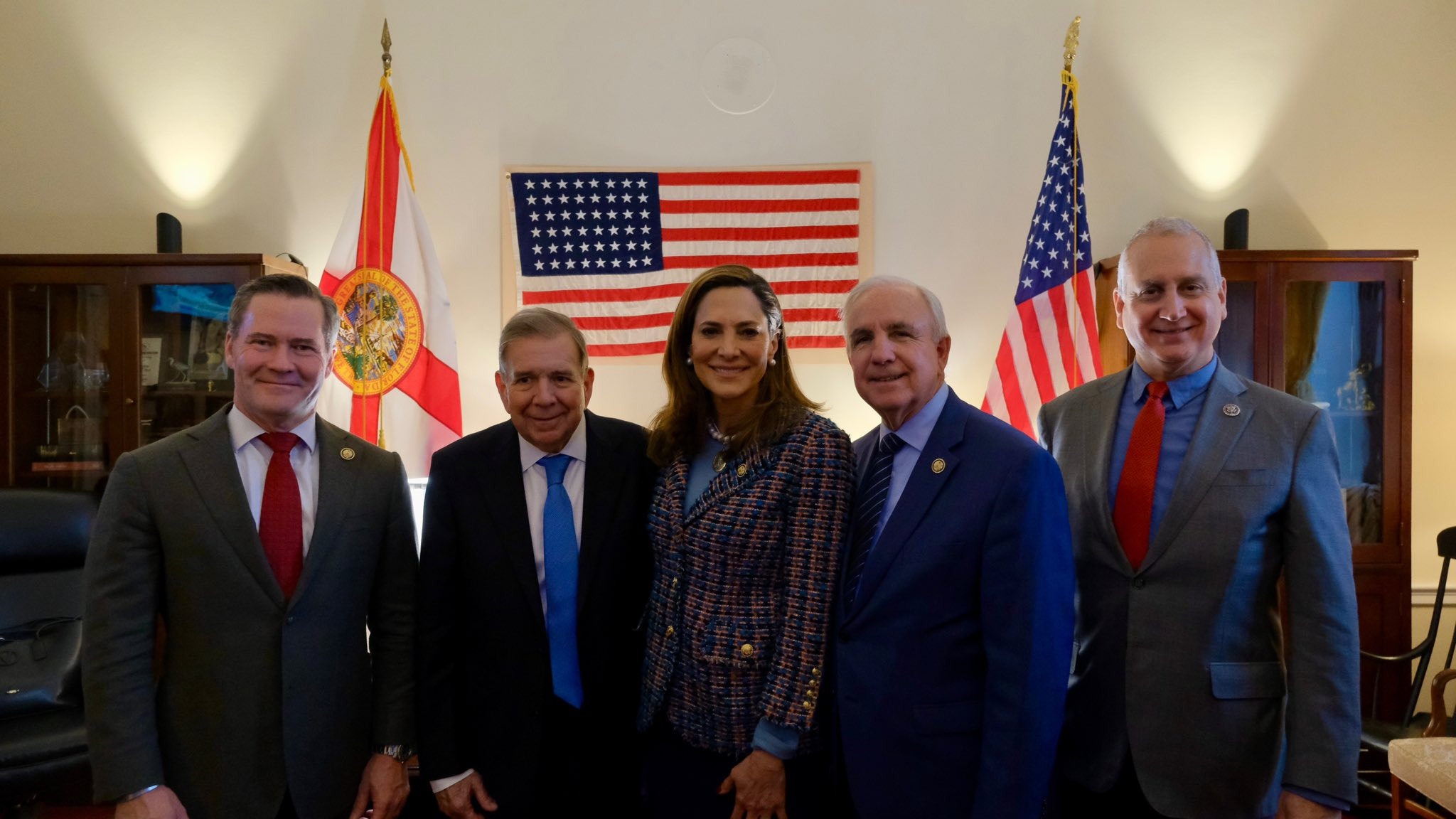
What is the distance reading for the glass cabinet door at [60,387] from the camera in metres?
3.46

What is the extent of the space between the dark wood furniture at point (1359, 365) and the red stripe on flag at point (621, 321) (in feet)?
6.83

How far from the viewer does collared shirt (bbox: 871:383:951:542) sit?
1.57 metres

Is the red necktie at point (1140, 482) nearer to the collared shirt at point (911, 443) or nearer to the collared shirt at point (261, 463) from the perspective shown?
the collared shirt at point (911, 443)

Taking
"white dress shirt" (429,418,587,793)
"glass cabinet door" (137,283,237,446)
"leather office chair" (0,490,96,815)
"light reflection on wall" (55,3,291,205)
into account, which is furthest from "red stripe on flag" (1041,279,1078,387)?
"light reflection on wall" (55,3,291,205)

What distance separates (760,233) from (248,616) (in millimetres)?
2815

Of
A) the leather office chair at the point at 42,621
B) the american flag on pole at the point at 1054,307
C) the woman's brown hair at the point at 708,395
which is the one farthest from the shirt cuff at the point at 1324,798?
the leather office chair at the point at 42,621

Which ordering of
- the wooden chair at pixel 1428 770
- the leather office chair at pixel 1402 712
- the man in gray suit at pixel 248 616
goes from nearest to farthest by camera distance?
1. the man in gray suit at pixel 248 616
2. the wooden chair at pixel 1428 770
3. the leather office chair at pixel 1402 712

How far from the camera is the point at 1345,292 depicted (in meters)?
3.51

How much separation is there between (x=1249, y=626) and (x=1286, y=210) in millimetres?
3215

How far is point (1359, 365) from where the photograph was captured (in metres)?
3.53

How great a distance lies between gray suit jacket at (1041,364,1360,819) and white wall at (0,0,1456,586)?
2518 millimetres

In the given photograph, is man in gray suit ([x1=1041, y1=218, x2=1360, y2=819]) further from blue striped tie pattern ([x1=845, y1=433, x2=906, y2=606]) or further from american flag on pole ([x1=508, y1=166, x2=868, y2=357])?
american flag on pole ([x1=508, y1=166, x2=868, y2=357])

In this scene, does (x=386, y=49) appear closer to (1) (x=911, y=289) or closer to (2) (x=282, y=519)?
(2) (x=282, y=519)

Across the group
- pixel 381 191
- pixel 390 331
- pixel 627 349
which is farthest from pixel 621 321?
pixel 381 191
